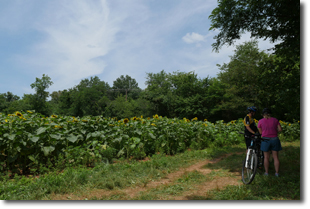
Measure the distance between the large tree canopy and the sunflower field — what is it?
363 centimetres

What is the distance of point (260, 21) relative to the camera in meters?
6.34

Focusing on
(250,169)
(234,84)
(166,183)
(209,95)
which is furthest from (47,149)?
(209,95)

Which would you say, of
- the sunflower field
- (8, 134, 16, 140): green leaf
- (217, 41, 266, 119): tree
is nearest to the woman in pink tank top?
the sunflower field

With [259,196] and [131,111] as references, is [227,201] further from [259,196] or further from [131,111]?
[131,111]

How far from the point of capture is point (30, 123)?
4809 mm

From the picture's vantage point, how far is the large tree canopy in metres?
5.27

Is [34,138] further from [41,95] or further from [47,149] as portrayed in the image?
[41,95]

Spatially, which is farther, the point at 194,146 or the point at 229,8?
the point at 194,146

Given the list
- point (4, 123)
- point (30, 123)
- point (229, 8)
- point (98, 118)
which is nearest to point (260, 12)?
point (229, 8)

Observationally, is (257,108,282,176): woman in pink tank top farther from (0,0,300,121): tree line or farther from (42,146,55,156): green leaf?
(42,146,55,156): green leaf

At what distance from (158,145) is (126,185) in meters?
3.12

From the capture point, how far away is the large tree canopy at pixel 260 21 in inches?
207

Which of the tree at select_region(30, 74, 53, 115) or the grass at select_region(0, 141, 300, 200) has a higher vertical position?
the tree at select_region(30, 74, 53, 115)

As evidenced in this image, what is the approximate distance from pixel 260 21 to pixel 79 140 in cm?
638
